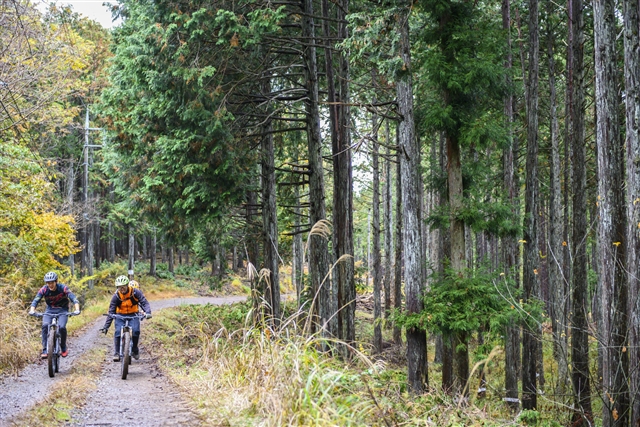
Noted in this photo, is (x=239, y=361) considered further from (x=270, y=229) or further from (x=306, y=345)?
(x=270, y=229)

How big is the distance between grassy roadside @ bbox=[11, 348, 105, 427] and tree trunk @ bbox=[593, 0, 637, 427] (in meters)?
8.15

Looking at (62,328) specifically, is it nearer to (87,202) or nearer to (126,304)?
(126,304)

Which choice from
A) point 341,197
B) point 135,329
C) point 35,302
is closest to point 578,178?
point 341,197

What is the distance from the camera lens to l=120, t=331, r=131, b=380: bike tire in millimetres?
10891

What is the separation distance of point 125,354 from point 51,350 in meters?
1.38

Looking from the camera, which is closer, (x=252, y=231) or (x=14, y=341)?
(x=14, y=341)

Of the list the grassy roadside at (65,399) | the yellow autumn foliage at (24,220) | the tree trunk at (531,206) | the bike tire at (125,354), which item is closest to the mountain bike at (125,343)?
the bike tire at (125,354)

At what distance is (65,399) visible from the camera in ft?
27.0

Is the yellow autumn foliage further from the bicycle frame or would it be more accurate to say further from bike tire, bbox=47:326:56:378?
bike tire, bbox=47:326:56:378

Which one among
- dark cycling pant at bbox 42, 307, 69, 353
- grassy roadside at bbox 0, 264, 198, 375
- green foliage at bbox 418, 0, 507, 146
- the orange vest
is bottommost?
grassy roadside at bbox 0, 264, 198, 375

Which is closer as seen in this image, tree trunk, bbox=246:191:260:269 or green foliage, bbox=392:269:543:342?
green foliage, bbox=392:269:543:342

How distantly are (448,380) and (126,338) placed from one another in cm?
735

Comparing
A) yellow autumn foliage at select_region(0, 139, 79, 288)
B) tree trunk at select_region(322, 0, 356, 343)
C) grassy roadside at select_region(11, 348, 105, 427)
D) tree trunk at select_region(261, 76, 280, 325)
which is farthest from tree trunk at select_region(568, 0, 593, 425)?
yellow autumn foliage at select_region(0, 139, 79, 288)

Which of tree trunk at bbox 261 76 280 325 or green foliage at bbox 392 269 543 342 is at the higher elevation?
tree trunk at bbox 261 76 280 325
